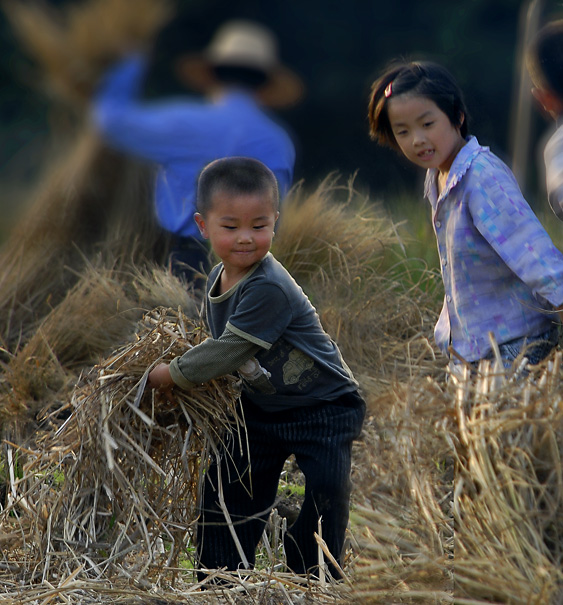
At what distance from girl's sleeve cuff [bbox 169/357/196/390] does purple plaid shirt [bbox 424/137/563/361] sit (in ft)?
2.20

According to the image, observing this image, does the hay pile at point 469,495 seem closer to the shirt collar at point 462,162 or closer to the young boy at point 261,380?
the young boy at point 261,380

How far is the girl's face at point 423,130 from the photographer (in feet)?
7.24

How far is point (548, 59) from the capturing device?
2.13m

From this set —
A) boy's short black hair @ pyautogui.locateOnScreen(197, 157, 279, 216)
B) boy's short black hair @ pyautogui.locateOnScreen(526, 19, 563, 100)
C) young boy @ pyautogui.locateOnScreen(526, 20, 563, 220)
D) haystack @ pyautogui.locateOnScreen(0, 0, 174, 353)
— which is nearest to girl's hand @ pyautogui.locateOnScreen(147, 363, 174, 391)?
boy's short black hair @ pyautogui.locateOnScreen(197, 157, 279, 216)

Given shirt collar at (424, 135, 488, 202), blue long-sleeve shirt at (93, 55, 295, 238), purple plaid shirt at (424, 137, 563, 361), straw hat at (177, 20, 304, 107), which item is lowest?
purple plaid shirt at (424, 137, 563, 361)

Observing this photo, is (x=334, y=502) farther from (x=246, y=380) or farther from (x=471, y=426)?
(x=471, y=426)

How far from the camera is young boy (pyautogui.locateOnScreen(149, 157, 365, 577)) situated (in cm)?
215

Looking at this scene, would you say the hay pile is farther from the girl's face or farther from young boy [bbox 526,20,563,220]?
the girl's face

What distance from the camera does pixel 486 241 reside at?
217cm

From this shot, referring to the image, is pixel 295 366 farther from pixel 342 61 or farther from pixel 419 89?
pixel 342 61

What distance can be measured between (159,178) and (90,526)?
2154 mm

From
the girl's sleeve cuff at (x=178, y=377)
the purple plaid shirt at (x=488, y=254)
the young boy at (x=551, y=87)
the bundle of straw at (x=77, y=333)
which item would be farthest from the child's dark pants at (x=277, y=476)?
the bundle of straw at (x=77, y=333)

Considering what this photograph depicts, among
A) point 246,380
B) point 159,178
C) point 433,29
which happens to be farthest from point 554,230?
point 159,178

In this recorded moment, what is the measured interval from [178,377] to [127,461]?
0.86ft
